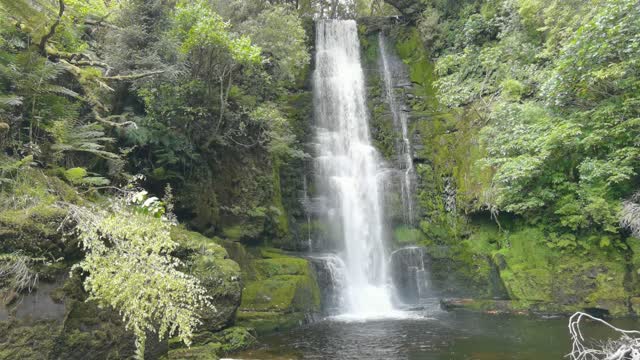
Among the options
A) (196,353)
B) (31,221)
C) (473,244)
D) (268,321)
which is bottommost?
(196,353)

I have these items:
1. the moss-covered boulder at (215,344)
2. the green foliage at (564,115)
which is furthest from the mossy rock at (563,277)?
the moss-covered boulder at (215,344)

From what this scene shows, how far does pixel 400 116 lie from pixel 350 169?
3.61m

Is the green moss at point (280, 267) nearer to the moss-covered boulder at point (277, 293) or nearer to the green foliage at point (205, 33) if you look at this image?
the moss-covered boulder at point (277, 293)

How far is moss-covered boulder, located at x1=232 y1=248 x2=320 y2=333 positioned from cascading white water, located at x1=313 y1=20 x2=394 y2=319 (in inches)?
57.6

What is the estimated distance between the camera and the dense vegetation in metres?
5.84

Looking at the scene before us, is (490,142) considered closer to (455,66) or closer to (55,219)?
(455,66)

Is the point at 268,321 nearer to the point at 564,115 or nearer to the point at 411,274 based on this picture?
the point at 411,274

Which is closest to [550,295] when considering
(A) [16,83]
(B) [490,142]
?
(B) [490,142]

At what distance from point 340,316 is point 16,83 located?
356 inches

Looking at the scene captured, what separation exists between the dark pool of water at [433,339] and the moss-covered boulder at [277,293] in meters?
0.48

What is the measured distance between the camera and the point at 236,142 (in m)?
12.3

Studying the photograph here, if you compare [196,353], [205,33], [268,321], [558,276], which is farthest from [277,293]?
[558,276]

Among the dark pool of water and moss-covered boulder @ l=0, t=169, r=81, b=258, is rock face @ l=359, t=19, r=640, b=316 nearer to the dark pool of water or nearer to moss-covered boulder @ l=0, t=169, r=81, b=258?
the dark pool of water

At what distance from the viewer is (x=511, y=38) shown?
15688 mm
